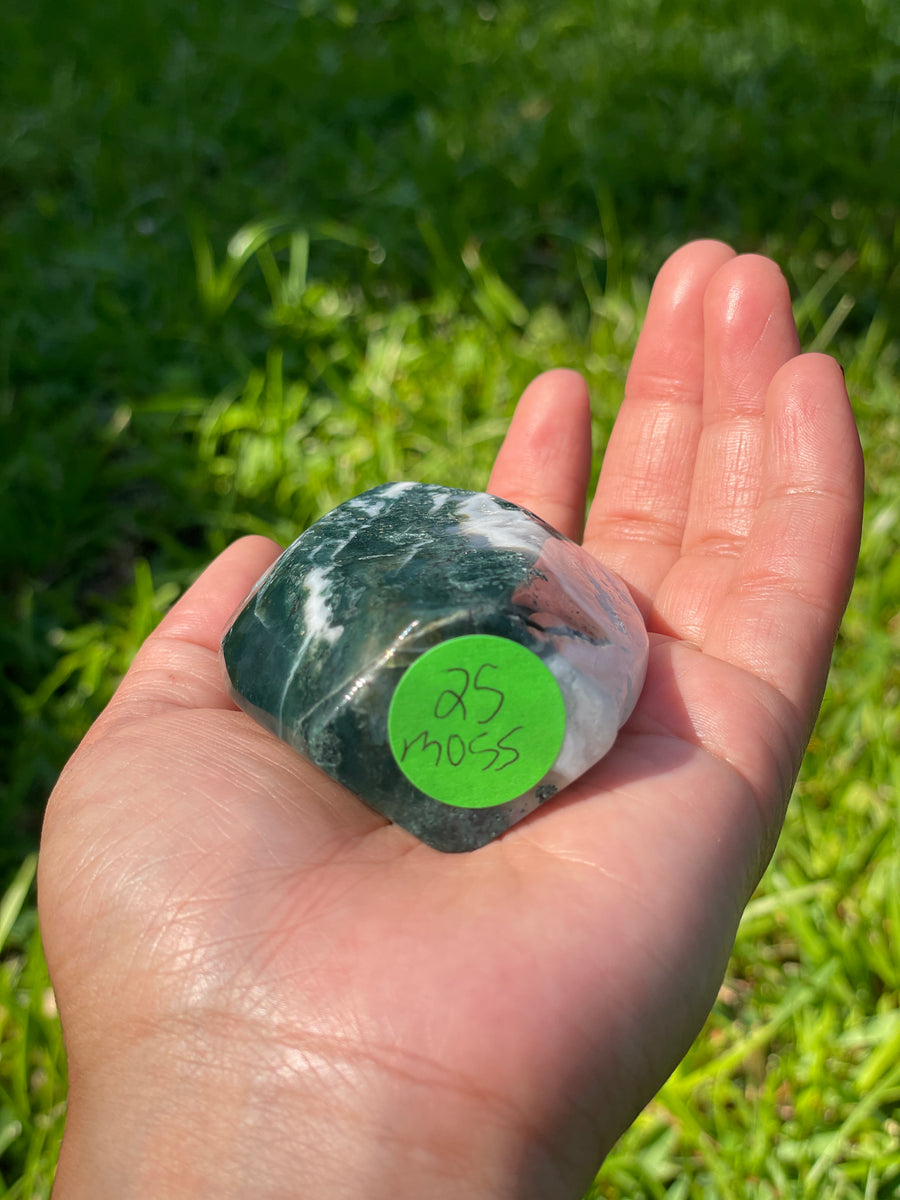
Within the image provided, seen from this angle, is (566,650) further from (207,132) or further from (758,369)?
(207,132)

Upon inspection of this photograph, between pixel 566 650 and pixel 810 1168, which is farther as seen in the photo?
pixel 810 1168

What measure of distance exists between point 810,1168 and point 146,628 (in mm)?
1844

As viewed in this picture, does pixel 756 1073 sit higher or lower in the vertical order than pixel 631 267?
lower

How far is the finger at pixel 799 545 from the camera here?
1.58m

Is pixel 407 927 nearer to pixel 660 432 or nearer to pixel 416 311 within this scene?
pixel 660 432

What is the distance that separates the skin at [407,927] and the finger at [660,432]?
13.4 inches

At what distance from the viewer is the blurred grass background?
72.4 inches

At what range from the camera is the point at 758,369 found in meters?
1.92

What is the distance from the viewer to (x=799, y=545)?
1.65 meters

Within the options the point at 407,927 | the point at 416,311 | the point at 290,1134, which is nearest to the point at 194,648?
the point at 407,927

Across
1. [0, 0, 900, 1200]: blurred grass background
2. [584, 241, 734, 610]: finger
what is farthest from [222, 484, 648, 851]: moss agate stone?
[0, 0, 900, 1200]: blurred grass background

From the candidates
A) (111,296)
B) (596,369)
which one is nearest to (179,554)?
(111,296)

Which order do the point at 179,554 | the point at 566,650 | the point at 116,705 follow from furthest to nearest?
the point at 179,554, the point at 116,705, the point at 566,650

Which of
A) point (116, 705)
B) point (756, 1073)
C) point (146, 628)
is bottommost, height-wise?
point (756, 1073)
